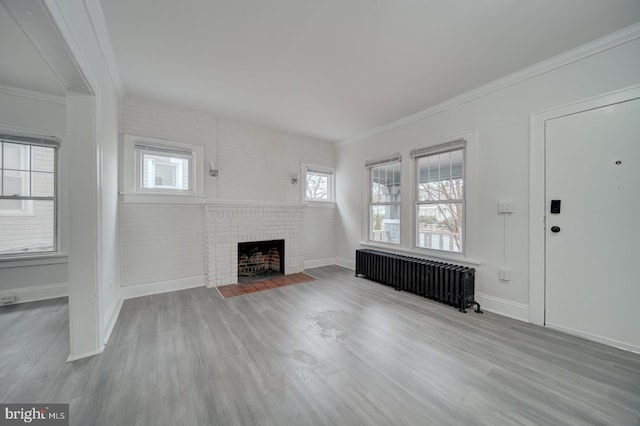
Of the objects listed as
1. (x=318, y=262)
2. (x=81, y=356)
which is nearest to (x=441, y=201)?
(x=318, y=262)

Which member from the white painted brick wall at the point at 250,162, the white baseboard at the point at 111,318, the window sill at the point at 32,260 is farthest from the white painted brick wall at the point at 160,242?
the window sill at the point at 32,260

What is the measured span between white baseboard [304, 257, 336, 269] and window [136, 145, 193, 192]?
9.06 feet

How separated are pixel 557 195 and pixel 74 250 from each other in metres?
4.69

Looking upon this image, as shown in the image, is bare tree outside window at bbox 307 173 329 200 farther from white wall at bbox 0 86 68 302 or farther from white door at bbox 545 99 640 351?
white wall at bbox 0 86 68 302

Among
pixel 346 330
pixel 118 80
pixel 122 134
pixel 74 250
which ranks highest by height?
pixel 118 80

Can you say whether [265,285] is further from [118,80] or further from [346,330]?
[118,80]

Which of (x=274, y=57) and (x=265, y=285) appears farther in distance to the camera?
(x=265, y=285)

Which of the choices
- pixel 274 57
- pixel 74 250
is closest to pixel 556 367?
pixel 274 57

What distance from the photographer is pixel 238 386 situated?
1704mm

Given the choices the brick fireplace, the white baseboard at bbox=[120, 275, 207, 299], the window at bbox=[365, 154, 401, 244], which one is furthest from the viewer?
the window at bbox=[365, 154, 401, 244]

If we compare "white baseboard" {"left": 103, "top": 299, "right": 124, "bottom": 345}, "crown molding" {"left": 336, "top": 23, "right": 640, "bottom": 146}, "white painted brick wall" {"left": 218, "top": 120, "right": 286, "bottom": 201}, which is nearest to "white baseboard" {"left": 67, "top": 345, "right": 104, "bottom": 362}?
"white baseboard" {"left": 103, "top": 299, "right": 124, "bottom": 345}

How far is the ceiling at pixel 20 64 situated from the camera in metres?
2.13

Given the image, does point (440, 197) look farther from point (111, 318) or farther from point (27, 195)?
point (27, 195)

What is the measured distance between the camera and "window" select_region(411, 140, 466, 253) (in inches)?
135
